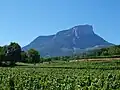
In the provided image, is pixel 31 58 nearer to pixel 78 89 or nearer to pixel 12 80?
pixel 12 80

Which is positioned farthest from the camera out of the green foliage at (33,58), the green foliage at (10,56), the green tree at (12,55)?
the green foliage at (33,58)

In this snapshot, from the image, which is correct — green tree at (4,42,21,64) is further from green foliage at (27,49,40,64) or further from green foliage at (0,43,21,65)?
green foliage at (27,49,40,64)

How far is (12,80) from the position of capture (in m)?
28.4

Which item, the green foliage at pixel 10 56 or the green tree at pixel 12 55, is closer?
the green foliage at pixel 10 56

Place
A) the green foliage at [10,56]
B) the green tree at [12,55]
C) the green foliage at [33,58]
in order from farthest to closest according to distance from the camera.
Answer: the green foliage at [33,58], the green tree at [12,55], the green foliage at [10,56]

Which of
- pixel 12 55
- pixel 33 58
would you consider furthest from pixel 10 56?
pixel 33 58

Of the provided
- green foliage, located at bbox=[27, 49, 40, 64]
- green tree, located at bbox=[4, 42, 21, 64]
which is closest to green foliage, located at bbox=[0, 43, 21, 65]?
green tree, located at bbox=[4, 42, 21, 64]

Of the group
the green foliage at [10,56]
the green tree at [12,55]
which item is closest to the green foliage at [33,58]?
the green tree at [12,55]

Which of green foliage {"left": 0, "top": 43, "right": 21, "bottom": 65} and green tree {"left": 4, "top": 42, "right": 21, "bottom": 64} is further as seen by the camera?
green tree {"left": 4, "top": 42, "right": 21, "bottom": 64}

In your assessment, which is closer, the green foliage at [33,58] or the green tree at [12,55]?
the green tree at [12,55]

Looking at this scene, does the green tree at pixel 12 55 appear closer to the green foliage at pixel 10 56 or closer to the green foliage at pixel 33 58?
the green foliage at pixel 10 56

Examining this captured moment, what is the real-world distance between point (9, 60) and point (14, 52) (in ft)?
15.6

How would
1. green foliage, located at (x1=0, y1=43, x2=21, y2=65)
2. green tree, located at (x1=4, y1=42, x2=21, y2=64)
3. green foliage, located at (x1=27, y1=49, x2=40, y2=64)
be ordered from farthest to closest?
green foliage, located at (x1=27, y1=49, x2=40, y2=64), green tree, located at (x1=4, y1=42, x2=21, y2=64), green foliage, located at (x1=0, y1=43, x2=21, y2=65)

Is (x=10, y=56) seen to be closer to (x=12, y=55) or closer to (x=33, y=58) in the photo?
(x=12, y=55)
